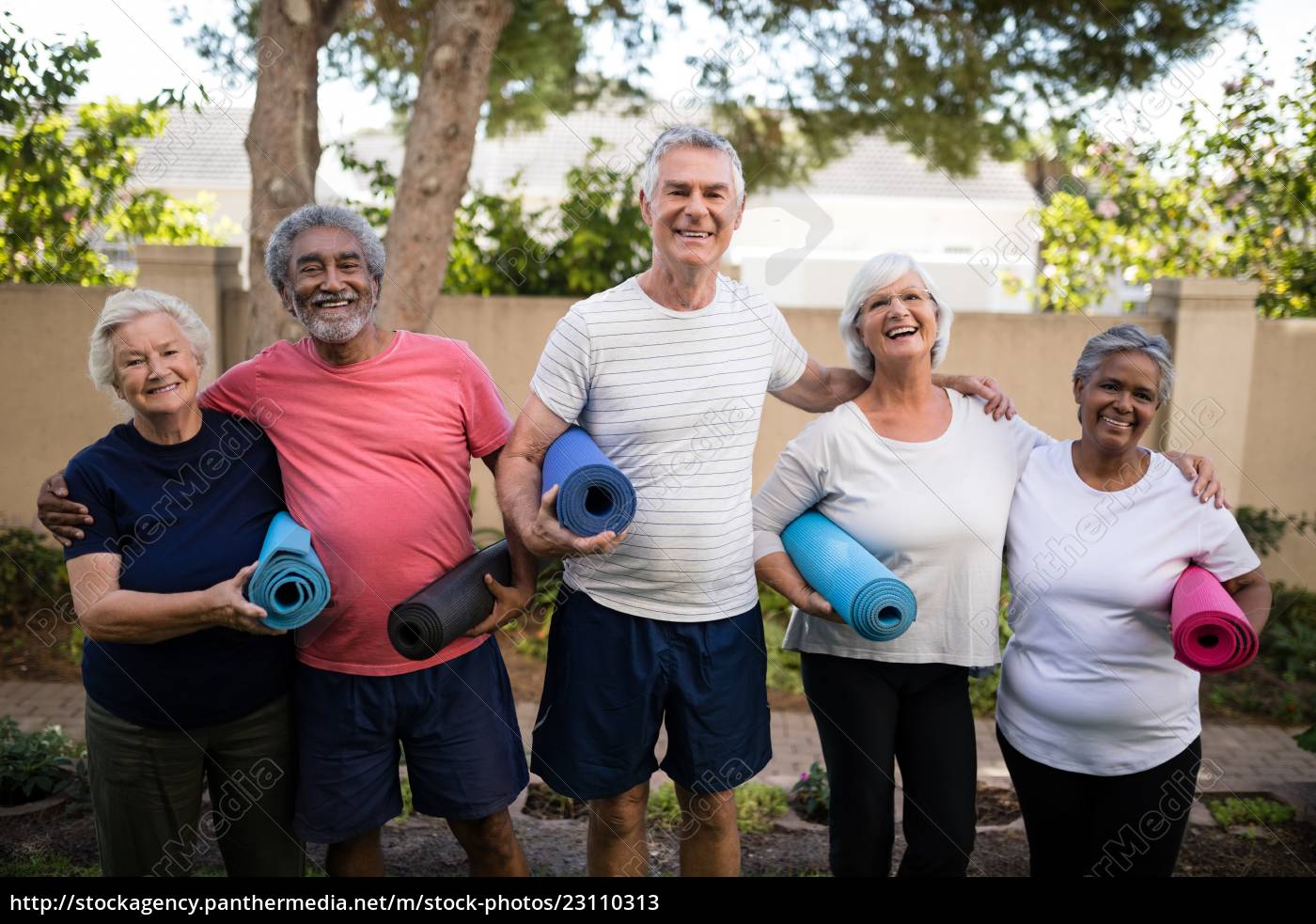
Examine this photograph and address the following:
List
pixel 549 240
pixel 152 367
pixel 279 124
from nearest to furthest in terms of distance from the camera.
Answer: pixel 152 367
pixel 279 124
pixel 549 240

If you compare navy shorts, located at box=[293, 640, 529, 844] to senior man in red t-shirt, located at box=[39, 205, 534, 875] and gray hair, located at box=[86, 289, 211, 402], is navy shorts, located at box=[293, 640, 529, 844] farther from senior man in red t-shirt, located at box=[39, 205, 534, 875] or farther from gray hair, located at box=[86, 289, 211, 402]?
gray hair, located at box=[86, 289, 211, 402]

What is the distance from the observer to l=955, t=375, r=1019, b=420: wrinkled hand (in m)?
2.80

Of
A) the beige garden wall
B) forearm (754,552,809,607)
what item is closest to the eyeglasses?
forearm (754,552,809,607)

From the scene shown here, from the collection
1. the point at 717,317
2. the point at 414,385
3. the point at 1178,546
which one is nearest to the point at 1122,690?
the point at 1178,546

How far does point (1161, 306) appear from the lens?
7016 millimetres

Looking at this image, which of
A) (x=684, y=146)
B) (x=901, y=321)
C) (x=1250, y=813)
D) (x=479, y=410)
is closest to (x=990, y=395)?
(x=901, y=321)

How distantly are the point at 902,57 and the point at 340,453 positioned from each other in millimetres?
5734

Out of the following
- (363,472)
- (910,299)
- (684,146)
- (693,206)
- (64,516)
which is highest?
(684,146)

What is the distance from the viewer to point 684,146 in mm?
2656

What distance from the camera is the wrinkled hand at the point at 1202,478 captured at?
8.36 ft

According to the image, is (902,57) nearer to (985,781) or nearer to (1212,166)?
(1212,166)

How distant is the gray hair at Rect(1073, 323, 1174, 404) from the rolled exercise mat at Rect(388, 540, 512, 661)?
1.56 meters

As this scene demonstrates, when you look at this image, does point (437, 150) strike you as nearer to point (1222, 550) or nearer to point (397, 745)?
point (397, 745)

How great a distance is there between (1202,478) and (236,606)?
7.41ft
